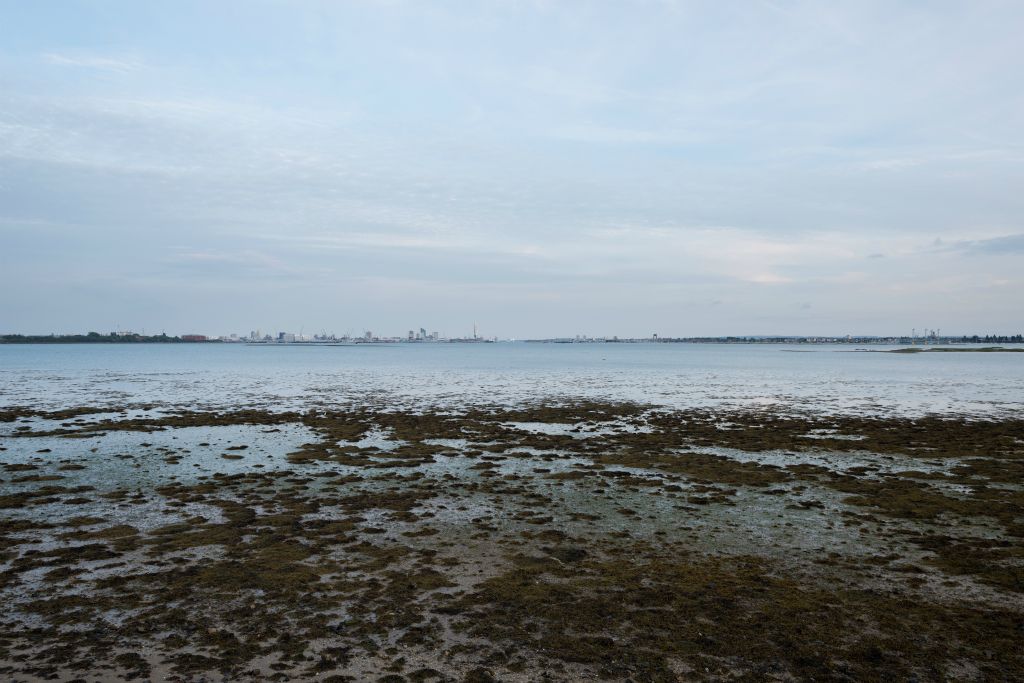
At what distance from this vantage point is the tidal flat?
763cm

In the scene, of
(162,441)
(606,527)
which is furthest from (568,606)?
(162,441)

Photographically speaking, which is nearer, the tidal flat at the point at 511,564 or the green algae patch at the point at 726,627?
the green algae patch at the point at 726,627

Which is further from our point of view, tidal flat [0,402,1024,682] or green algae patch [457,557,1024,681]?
tidal flat [0,402,1024,682]

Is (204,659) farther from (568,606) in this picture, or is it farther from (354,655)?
(568,606)

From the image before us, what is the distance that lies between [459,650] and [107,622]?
4868 millimetres

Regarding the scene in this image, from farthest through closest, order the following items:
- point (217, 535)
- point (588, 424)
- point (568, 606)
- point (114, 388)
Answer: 1. point (114, 388)
2. point (588, 424)
3. point (217, 535)
4. point (568, 606)

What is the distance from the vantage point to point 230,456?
21547 millimetres

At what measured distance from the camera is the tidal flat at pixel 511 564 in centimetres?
763

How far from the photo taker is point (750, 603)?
30.2 feet

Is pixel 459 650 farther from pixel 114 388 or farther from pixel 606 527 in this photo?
pixel 114 388

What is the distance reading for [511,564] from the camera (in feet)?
36.0

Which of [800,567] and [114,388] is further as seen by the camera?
[114,388]

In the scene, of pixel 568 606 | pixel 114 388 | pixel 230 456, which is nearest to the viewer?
pixel 568 606

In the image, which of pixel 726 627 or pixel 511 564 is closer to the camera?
pixel 726 627
